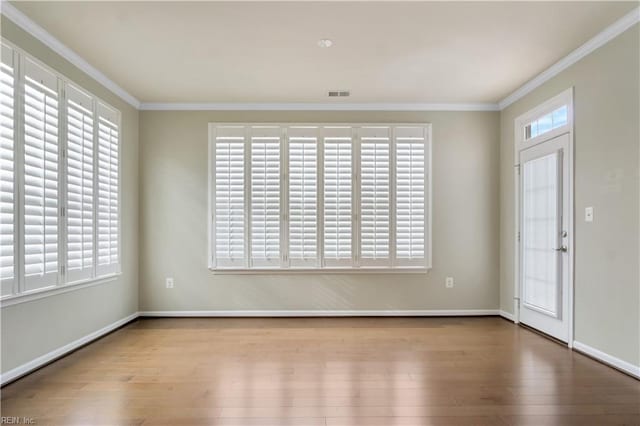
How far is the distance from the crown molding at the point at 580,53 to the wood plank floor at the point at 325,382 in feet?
8.84

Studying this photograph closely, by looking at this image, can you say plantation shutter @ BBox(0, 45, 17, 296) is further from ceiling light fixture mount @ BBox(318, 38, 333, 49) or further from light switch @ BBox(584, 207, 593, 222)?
light switch @ BBox(584, 207, 593, 222)

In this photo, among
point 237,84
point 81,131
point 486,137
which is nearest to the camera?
point 81,131

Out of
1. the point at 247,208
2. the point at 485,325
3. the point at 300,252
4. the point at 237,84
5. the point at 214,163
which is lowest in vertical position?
the point at 485,325

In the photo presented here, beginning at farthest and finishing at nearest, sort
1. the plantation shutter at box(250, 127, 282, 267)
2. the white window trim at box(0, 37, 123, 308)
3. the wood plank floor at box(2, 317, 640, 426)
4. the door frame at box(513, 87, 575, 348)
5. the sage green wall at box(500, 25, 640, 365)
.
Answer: the plantation shutter at box(250, 127, 282, 267)
the door frame at box(513, 87, 575, 348)
the sage green wall at box(500, 25, 640, 365)
the white window trim at box(0, 37, 123, 308)
the wood plank floor at box(2, 317, 640, 426)

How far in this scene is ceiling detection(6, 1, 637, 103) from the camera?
272cm

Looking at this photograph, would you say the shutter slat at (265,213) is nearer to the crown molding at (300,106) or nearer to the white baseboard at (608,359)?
the crown molding at (300,106)

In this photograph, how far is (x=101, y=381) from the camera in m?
2.82

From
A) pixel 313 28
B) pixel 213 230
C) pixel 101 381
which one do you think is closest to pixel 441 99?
pixel 313 28

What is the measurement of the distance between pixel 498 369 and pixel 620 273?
124 centimetres

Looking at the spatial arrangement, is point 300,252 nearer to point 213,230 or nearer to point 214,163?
point 213,230

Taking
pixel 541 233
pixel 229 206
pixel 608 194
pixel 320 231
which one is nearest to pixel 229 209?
pixel 229 206

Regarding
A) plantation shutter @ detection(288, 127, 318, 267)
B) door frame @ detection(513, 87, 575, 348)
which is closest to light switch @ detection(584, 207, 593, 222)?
door frame @ detection(513, 87, 575, 348)

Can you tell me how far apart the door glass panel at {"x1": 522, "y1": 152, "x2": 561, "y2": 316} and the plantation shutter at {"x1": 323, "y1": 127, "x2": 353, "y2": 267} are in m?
2.05

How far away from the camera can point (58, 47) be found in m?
3.25
